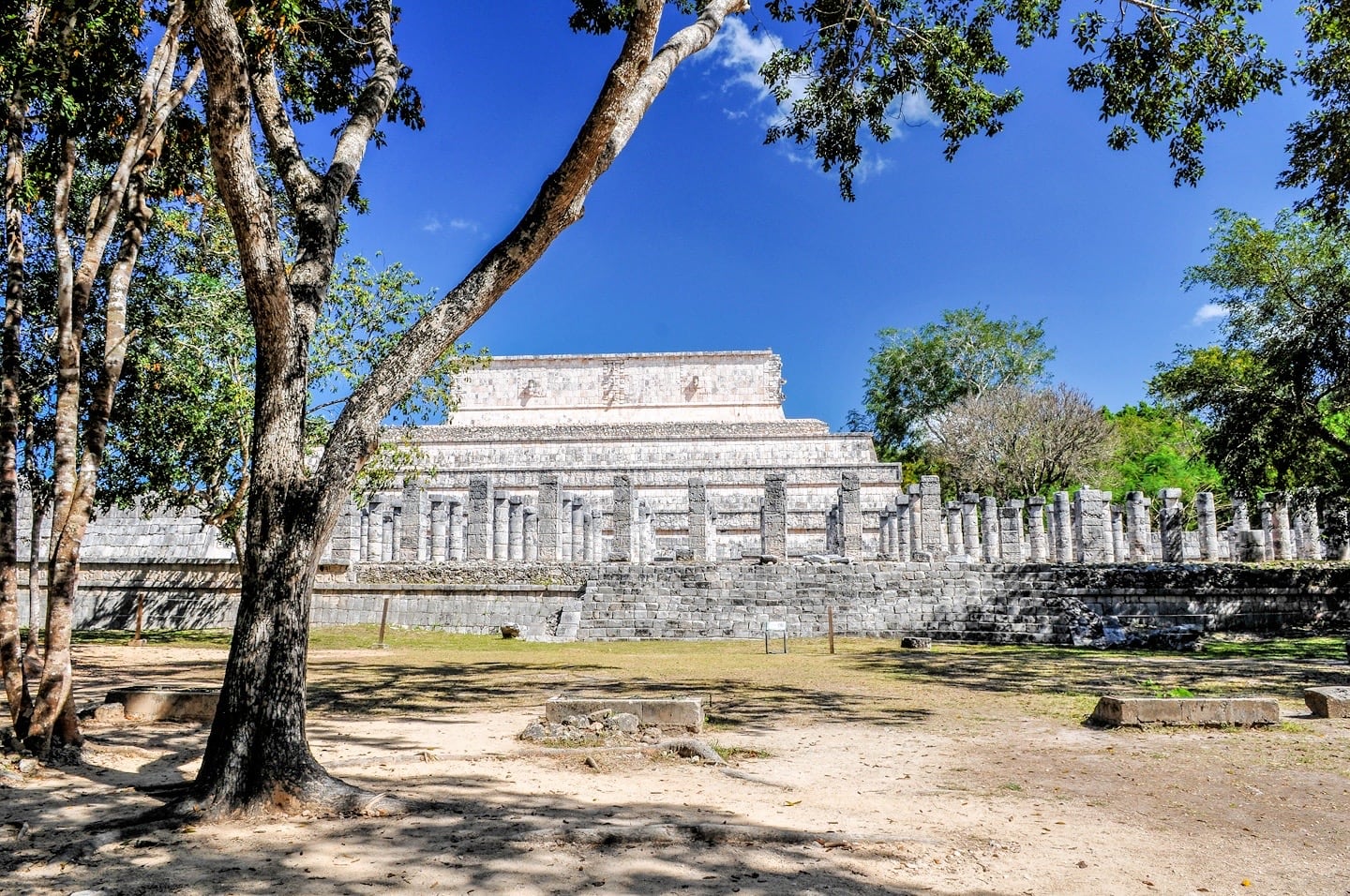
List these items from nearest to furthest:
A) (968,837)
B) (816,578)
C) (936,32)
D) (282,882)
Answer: (282,882) < (968,837) < (936,32) < (816,578)

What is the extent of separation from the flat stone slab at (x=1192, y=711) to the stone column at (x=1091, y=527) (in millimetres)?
13774

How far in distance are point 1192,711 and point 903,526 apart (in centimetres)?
1730

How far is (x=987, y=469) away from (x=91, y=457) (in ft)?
110

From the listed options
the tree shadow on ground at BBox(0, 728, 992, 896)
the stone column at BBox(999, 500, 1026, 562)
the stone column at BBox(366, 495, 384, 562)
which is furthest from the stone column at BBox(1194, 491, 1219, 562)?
the tree shadow on ground at BBox(0, 728, 992, 896)

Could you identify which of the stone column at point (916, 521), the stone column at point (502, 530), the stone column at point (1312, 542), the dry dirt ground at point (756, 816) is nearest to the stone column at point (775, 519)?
the stone column at point (916, 521)

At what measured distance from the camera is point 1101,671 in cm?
1097

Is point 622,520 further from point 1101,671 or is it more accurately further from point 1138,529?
point 1138,529

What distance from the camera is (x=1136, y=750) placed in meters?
6.07

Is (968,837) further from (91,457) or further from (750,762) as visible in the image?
(91,457)

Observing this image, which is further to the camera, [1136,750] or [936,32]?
[936,32]

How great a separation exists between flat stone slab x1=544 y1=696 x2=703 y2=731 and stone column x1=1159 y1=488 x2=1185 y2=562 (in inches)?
669

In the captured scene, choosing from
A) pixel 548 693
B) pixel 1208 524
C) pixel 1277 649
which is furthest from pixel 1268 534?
pixel 548 693

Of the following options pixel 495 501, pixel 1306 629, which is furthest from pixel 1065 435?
pixel 495 501

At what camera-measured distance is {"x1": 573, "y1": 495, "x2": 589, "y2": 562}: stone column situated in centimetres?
2343
